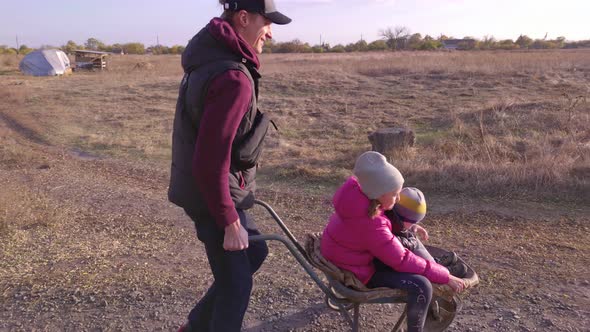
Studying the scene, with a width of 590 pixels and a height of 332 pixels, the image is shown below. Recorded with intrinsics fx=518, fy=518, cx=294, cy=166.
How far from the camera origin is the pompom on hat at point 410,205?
281 cm

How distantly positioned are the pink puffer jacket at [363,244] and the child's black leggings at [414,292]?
0.13 feet

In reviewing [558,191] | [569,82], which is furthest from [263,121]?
[569,82]

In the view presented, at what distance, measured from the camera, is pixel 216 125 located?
6.71 feet

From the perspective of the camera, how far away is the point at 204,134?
6.76 ft

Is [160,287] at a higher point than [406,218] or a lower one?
lower

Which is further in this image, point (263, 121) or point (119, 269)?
point (119, 269)

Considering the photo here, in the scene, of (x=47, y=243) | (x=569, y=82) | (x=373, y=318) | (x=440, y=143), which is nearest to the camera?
(x=373, y=318)

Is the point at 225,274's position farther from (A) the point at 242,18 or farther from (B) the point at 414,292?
(A) the point at 242,18

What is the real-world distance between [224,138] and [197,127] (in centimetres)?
24

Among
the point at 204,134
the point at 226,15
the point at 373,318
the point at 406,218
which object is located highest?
the point at 226,15

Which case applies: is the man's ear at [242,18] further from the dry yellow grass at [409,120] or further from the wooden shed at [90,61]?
the wooden shed at [90,61]

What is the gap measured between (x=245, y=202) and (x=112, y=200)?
4.20 m

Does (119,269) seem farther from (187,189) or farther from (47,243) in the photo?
(187,189)

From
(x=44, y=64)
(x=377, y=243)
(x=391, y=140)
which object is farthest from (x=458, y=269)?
(x=44, y=64)
